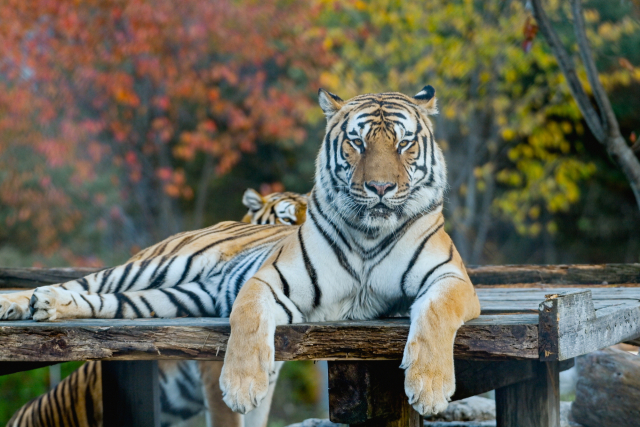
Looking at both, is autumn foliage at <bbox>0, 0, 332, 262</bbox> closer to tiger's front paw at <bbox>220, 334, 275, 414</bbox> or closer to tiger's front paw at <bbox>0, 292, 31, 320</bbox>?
tiger's front paw at <bbox>0, 292, 31, 320</bbox>

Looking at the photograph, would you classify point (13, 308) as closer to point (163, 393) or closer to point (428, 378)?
point (163, 393)

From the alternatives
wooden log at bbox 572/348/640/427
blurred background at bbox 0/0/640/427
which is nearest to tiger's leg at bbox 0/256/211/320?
wooden log at bbox 572/348/640/427

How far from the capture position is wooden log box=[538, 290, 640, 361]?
1899 millimetres

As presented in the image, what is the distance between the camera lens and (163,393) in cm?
370

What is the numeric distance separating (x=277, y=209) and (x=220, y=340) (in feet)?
6.33

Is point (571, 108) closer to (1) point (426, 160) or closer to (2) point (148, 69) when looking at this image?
(2) point (148, 69)

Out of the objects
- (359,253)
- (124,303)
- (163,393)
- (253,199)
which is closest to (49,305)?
(124,303)

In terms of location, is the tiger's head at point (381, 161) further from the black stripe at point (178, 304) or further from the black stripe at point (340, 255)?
the black stripe at point (178, 304)

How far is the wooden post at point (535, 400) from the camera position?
9.95ft

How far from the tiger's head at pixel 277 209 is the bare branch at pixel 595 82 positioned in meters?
1.74

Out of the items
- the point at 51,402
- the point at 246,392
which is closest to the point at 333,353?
the point at 246,392

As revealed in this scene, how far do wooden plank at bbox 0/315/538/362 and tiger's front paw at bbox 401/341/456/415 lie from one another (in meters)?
0.14

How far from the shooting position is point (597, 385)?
358 cm

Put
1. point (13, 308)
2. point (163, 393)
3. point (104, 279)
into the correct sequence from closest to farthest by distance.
Answer: 1. point (13, 308)
2. point (104, 279)
3. point (163, 393)
